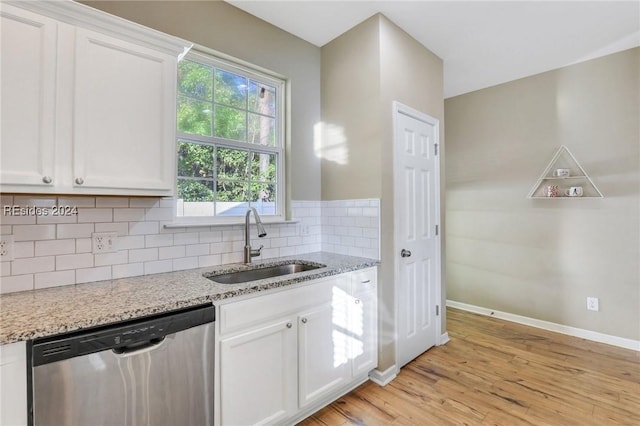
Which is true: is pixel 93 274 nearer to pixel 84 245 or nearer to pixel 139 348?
pixel 84 245

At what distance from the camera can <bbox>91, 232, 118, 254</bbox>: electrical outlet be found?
1634 mm

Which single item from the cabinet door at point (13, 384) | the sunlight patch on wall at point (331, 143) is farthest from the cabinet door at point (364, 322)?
the cabinet door at point (13, 384)

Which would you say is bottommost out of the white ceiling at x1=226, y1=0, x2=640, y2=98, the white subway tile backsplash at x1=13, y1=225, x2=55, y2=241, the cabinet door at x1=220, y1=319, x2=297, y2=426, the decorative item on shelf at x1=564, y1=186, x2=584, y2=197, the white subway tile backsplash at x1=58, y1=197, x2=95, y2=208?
the cabinet door at x1=220, y1=319, x2=297, y2=426

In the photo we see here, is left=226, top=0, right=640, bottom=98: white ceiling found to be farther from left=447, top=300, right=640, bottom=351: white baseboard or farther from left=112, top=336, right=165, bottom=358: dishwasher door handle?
left=447, top=300, right=640, bottom=351: white baseboard

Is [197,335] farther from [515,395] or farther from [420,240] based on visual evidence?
[515,395]

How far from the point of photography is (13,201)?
144cm

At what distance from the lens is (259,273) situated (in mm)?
2201

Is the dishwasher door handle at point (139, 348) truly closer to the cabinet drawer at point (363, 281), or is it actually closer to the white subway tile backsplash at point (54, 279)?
the white subway tile backsplash at point (54, 279)

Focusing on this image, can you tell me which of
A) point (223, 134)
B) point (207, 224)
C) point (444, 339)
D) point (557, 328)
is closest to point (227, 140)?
point (223, 134)

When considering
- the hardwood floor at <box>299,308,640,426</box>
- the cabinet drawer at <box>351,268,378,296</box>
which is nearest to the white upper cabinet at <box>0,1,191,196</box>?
the cabinet drawer at <box>351,268,378,296</box>

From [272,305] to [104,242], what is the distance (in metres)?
0.99

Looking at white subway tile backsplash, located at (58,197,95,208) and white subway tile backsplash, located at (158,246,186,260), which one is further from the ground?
white subway tile backsplash, located at (58,197,95,208)

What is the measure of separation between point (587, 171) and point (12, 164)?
4317mm

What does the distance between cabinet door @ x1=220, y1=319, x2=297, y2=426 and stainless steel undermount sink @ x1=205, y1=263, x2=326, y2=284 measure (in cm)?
52
